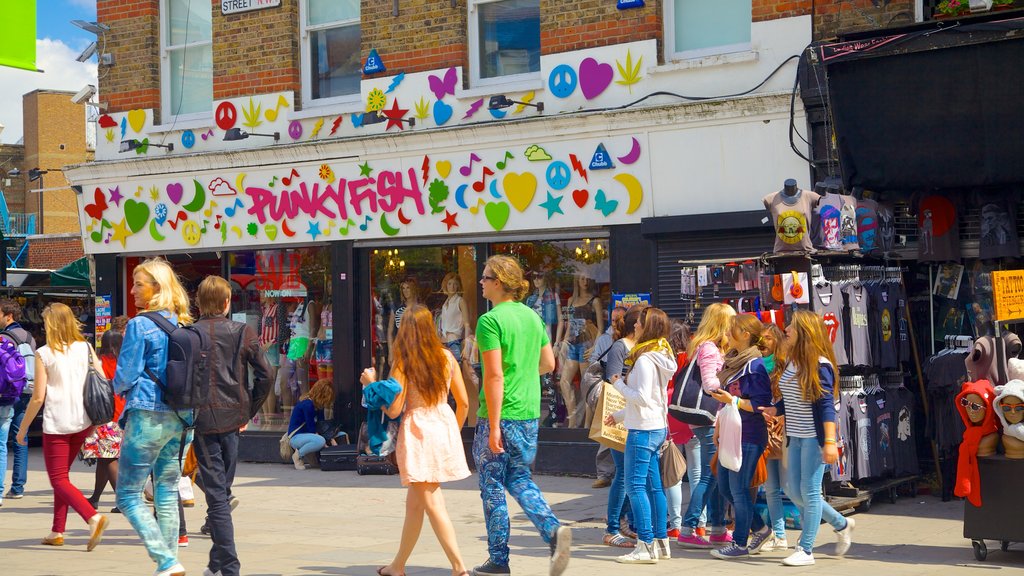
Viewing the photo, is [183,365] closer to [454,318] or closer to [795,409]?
[795,409]

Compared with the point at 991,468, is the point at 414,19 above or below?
above

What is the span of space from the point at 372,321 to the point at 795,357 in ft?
25.1

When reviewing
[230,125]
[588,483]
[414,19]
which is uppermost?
[414,19]

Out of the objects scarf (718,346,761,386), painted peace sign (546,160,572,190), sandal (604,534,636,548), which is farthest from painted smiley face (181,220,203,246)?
scarf (718,346,761,386)

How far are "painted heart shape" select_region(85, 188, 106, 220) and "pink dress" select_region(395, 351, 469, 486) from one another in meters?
10.9

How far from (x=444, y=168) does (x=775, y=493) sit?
22.0ft

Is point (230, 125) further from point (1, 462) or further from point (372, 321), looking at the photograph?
point (1, 462)

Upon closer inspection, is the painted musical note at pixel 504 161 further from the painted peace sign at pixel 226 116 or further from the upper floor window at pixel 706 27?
the painted peace sign at pixel 226 116

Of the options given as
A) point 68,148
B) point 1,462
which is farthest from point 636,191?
point 68,148

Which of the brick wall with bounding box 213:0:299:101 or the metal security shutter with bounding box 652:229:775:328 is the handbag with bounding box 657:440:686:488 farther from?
the brick wall with bounding box 213:0:299:101

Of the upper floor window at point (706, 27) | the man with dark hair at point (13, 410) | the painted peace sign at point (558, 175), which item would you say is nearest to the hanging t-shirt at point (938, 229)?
the upper floor window at point (706, 27)

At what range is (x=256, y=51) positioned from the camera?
52.2 feet

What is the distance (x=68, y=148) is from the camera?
2318 inches

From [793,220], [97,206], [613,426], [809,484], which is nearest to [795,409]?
[809,484]
